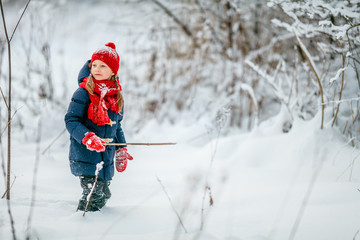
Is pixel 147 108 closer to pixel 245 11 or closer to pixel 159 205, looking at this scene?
pixel 245 11

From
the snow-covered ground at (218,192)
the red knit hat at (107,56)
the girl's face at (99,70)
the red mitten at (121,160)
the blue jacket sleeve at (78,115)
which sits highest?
the red knit hat at (107,56)

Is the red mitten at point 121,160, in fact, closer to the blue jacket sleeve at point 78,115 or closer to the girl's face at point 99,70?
the blue jacket sleeve at point 78,115

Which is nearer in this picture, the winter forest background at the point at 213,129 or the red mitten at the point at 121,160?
the winter forest background at the point at 213,129

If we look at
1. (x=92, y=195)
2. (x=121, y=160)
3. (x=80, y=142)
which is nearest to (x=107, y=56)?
(x=80, y=142)

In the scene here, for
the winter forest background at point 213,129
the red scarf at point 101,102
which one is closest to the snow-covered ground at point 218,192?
the winter forest background at point 213,129

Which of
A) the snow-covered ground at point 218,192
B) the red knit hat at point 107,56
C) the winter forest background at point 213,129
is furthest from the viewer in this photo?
the red knit hat at point 107,56

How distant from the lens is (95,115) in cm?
164

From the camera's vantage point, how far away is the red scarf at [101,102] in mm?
1632

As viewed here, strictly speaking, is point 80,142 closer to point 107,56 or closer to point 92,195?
point 92,195

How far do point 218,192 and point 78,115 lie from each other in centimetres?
109

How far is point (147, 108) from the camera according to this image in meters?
4.95

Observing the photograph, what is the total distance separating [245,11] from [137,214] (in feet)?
14.3

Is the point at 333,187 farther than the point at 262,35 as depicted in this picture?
No

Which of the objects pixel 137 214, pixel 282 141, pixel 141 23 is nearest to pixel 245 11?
pixel 141 23
